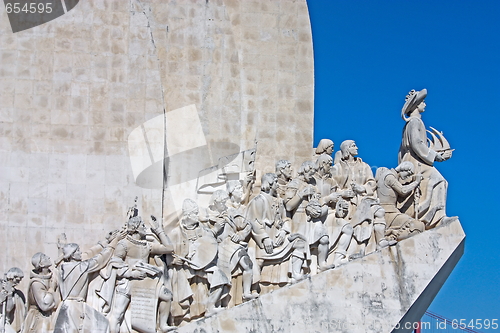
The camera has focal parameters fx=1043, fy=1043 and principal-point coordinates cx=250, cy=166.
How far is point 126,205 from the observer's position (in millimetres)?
13680

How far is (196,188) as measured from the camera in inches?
560

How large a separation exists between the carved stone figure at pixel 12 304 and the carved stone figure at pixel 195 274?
1.81m

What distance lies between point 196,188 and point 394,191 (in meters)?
2.68

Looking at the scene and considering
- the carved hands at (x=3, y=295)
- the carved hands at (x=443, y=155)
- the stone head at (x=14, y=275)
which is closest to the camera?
the carved hands at (x=3, y=295)

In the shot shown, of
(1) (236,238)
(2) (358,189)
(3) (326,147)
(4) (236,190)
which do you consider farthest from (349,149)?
(1) (236,238)

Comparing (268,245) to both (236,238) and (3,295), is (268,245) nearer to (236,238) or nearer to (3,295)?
(236,238)

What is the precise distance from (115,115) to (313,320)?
388 centimetres

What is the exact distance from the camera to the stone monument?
487 inches

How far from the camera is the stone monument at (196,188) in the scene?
12367 mm

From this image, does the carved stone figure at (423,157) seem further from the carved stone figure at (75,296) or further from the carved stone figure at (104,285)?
the carved stone figure at (75,296)

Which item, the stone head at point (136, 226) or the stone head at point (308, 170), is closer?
the stone head at point (136, 226)

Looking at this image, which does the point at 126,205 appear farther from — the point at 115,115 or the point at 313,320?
the point at 313,320

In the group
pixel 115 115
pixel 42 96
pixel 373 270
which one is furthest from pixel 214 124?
pixel 373 270

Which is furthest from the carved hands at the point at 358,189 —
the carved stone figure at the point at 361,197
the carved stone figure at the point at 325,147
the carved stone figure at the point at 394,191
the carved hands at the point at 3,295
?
the carved hands at the point at 3,295
